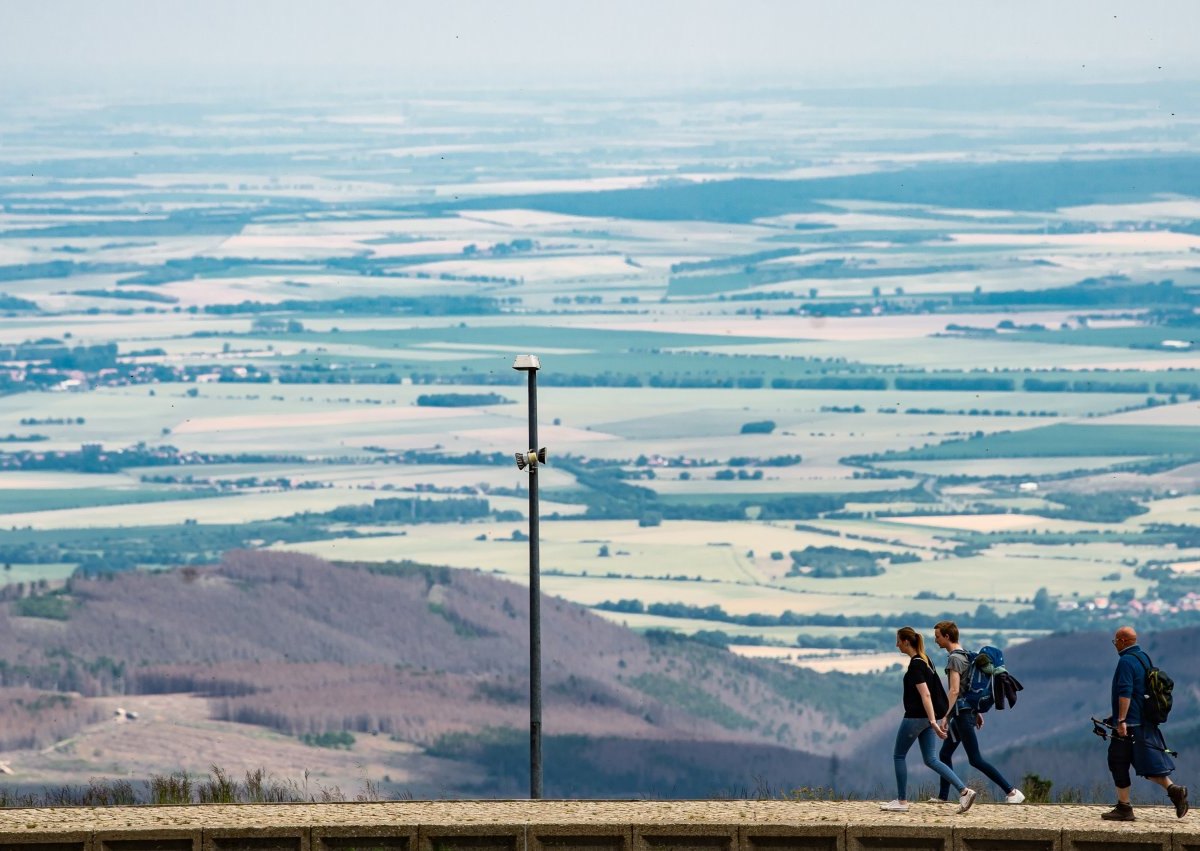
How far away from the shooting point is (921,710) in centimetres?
3141

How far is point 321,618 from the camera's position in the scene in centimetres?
18738

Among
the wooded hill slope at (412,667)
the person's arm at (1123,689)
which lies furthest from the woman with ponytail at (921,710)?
the wooded hill slope at (412,667)

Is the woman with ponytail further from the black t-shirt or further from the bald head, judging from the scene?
the bald head

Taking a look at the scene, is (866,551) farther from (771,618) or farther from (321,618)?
(321,618)

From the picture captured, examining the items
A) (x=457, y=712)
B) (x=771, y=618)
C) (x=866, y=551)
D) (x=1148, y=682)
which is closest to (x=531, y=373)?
(x=1148, y=682)

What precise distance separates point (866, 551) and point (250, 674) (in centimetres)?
5082

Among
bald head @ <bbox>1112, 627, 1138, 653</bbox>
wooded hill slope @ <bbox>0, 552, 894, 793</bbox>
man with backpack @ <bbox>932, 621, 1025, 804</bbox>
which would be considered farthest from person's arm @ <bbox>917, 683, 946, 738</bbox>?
wooded hill slope @ <bbox>0, 552, 894, 793</bbox>

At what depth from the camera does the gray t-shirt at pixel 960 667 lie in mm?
30891

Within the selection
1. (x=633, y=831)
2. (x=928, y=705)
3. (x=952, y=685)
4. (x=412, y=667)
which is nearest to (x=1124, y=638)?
(x=952, y=685)

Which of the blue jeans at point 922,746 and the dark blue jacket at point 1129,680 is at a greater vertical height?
the dark blue jacket at point 1129,680

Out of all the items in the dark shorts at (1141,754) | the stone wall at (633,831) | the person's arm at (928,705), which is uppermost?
the person's arm at (928,705)

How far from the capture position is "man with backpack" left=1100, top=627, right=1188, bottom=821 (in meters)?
30.2

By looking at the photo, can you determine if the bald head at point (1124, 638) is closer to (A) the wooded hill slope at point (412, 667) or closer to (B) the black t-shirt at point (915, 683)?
(B) the black t-shirt at point (915, 683)

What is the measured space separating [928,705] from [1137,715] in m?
2.44
